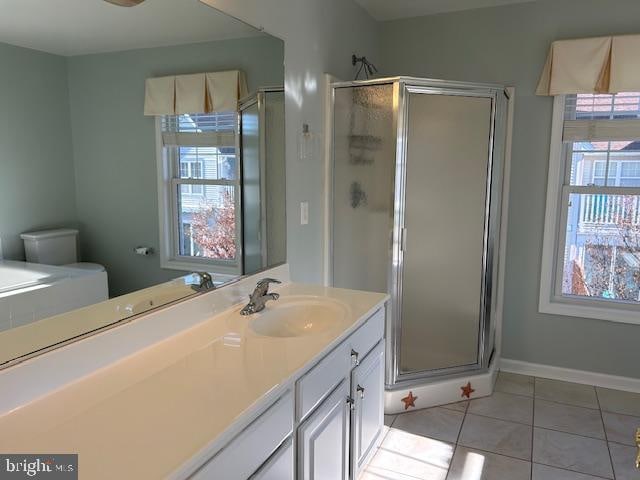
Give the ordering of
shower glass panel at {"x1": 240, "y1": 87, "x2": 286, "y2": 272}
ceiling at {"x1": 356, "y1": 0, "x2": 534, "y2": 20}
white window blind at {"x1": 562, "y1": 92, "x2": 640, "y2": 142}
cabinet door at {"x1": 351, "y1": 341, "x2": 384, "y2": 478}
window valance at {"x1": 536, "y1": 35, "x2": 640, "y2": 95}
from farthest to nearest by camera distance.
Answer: ceiling at {"x1": 356, "y1": 0, "x2": 534, "y2": 20} < white window blind at {"x1": 562, "y1": 92, "x2": 640, "y2": 142} < window valance at {"x1": 536, "y1": 35, "x2": 640, "y2": 95} < shower glass panel at {"x1": 240, "y1": 87, "x2": 286, "y2": 272} < cabinet door at {"x1": 351, "y1": 341, "x2": 384, "y2": 478}

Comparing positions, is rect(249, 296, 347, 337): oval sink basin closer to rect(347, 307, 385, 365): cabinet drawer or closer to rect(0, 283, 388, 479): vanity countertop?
rect(347, 307, 385, 365): cabinet drawer

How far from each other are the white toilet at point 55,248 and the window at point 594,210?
9.56 feet

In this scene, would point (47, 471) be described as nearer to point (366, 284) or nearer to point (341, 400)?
point (341, 400)

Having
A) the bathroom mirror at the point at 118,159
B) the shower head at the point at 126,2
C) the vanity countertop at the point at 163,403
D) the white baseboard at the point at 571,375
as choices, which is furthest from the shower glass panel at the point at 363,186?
the shower head at the point at 126,2

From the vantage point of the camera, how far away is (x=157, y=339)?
1.64m

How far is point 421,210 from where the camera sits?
2.92 meters

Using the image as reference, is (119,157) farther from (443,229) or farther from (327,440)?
(443,229)

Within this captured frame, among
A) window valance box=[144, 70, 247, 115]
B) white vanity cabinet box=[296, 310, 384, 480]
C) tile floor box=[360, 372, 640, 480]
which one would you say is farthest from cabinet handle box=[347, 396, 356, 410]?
window valance box=[144, 70, 247, 115]

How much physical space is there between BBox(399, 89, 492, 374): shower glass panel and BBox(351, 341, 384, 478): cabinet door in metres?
0.74

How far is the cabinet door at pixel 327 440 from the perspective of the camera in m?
1.55

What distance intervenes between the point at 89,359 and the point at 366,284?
1.84 metres

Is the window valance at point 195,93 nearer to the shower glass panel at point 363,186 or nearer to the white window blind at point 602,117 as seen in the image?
the shower glass panel at point 363,186

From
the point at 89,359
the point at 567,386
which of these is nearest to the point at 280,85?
the point at 89,359
